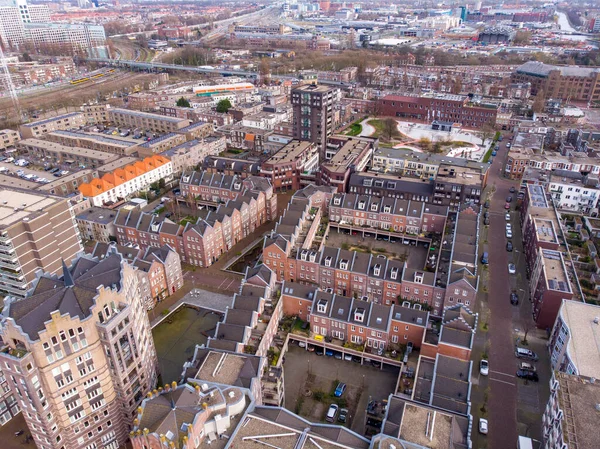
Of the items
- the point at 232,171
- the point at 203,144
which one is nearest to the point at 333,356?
the point at 232,171

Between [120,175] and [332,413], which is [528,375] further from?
[120,175]

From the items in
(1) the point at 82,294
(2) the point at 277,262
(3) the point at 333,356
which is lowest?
(3) the point at 333,356

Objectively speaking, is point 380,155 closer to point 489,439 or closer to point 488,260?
point 488,260

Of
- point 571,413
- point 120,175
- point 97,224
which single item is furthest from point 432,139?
point 571,413

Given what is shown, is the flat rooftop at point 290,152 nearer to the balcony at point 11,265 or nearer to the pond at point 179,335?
the pond at point 179,335

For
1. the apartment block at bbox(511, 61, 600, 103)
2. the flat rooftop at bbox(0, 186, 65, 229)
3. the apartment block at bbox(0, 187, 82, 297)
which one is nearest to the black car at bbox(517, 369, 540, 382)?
the apartment block at bbox(0, 187, 82, 297)

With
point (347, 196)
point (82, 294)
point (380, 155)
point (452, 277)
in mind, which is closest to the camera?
point (82, 294)
